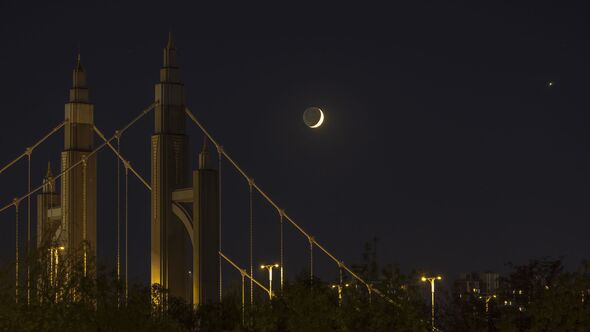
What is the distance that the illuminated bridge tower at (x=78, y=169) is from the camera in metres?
47.7

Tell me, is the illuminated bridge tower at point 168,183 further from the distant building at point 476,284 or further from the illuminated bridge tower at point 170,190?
the distant building at point 476,284

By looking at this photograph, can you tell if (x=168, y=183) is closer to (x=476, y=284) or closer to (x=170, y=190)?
(x=170, y=190)

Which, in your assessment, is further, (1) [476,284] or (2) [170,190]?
(1) [476,284]

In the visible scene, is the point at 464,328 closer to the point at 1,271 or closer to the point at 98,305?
the point at 98,305

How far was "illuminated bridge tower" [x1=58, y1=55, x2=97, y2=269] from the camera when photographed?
47.7 metres

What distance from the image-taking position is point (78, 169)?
48.5m

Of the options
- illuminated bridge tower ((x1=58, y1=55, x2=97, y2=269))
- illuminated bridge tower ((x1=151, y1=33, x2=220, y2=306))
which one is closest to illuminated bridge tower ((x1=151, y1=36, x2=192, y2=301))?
Result: illuminated bridge tower ((x1=151, y1=33, x2=220, y2=306))

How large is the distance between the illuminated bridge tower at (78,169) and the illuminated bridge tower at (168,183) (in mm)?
4538

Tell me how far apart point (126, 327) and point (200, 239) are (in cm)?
1196

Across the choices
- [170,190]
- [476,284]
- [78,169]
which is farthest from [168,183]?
[476,284]

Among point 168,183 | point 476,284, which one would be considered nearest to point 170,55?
point 168,183

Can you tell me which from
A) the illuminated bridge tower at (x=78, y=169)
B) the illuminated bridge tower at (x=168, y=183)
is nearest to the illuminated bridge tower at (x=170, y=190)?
the illuminated bridge tower at (x=168, y=183)

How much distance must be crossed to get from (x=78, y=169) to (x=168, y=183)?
629 cm

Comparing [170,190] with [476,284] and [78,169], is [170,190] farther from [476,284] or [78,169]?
[476,284]
